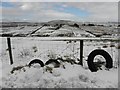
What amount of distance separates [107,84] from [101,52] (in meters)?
2.19

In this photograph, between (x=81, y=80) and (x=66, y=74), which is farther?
(x=66, y=74)

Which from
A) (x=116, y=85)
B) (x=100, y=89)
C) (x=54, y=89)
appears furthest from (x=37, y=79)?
(x=116, y=85)

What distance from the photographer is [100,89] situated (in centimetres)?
514

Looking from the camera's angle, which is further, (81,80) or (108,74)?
(108,74)

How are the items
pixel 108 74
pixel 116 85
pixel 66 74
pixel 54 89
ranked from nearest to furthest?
pixel 54 89
pixel 116 85
pixel 66 74
pixel 108 74

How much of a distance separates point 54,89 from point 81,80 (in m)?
0.99

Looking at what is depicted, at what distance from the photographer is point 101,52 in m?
7.42

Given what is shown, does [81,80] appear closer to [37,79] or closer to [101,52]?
[37,79]

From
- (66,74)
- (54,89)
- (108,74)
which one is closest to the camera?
(54,89)

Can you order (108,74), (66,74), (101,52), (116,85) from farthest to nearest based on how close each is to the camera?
(101,52), (108,74), (66,74), (116,85)

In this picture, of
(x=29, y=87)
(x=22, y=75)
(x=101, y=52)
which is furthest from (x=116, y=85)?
(x=22, y=75)

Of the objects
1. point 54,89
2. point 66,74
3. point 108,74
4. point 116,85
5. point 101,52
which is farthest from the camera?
point 101,52

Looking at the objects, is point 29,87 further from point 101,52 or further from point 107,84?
point 101,52

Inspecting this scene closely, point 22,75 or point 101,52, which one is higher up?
point 101,52
